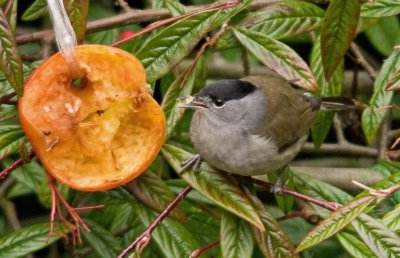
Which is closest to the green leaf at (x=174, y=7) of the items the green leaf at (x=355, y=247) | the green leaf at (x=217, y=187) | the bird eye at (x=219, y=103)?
the bird eye at (x=219, y=103)

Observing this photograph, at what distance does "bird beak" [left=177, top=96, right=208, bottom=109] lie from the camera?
2985 millimetres

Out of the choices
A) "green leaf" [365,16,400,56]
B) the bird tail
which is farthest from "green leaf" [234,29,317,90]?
"green leaf" [365,16,400,56]

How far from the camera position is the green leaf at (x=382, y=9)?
3.03 m

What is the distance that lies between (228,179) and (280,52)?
1.57 ft

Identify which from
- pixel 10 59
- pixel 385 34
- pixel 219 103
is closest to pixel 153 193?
pixel 219 103

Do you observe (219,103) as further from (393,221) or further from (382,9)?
(393,221)

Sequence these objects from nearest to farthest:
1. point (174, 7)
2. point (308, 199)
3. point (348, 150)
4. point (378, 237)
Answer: point (378, 237), point (308, 199), point (174, 7), point (348, 150)

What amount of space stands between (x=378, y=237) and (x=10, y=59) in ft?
3.82

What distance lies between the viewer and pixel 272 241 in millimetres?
2818

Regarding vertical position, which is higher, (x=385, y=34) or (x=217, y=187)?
(x=217, y=187)

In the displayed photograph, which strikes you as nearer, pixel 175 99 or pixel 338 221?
pixel 338 221

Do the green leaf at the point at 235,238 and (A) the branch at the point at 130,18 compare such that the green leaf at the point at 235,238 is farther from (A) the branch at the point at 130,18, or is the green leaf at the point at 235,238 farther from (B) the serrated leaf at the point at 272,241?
(A) the branch at the point at 130,18

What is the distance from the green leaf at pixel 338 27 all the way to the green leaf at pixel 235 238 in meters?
0.68

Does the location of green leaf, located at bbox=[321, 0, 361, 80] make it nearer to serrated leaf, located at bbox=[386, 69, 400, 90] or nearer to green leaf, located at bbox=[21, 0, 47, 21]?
serrated leaf, located at bbox=[386, 69, 400, 90]
